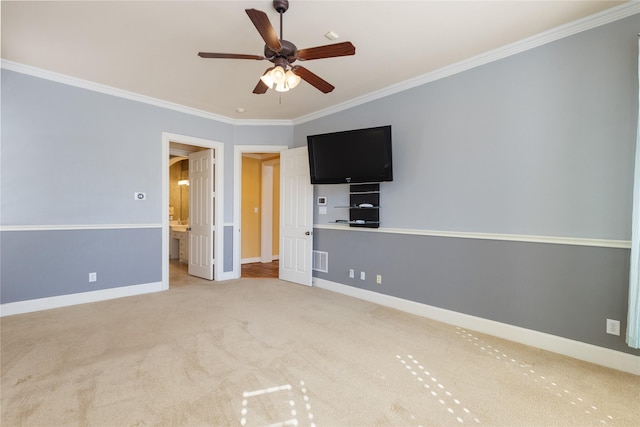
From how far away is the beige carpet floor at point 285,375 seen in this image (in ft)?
5.80

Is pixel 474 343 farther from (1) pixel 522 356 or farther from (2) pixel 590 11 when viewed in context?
(2) pixel 590 11

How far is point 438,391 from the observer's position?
202 cm

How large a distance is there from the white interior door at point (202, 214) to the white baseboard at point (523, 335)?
276 centimetres


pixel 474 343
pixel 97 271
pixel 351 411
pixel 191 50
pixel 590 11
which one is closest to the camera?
pixel 351 411

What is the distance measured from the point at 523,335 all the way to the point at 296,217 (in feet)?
10.9

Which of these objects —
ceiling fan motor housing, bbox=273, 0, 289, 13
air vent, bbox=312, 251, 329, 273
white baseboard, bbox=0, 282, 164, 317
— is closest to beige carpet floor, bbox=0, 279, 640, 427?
white baseboard, bbox=0, 282, 164, 317

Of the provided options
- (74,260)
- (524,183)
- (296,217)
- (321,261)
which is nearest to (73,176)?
(74,260)

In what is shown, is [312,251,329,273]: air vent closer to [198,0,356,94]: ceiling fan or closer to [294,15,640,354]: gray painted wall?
[294,15,640,354]: gray painted wall

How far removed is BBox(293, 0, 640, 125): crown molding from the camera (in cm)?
230

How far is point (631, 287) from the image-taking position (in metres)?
2.12

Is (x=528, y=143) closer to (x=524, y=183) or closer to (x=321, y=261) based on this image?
(x=524, y=183)

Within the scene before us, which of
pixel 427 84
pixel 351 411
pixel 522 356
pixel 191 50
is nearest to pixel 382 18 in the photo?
pixel 427 84

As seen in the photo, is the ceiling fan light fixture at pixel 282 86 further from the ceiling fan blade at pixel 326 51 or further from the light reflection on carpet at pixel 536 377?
the light reflection on carpet at pixel 536 377

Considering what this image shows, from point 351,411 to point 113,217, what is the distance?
3839mm
